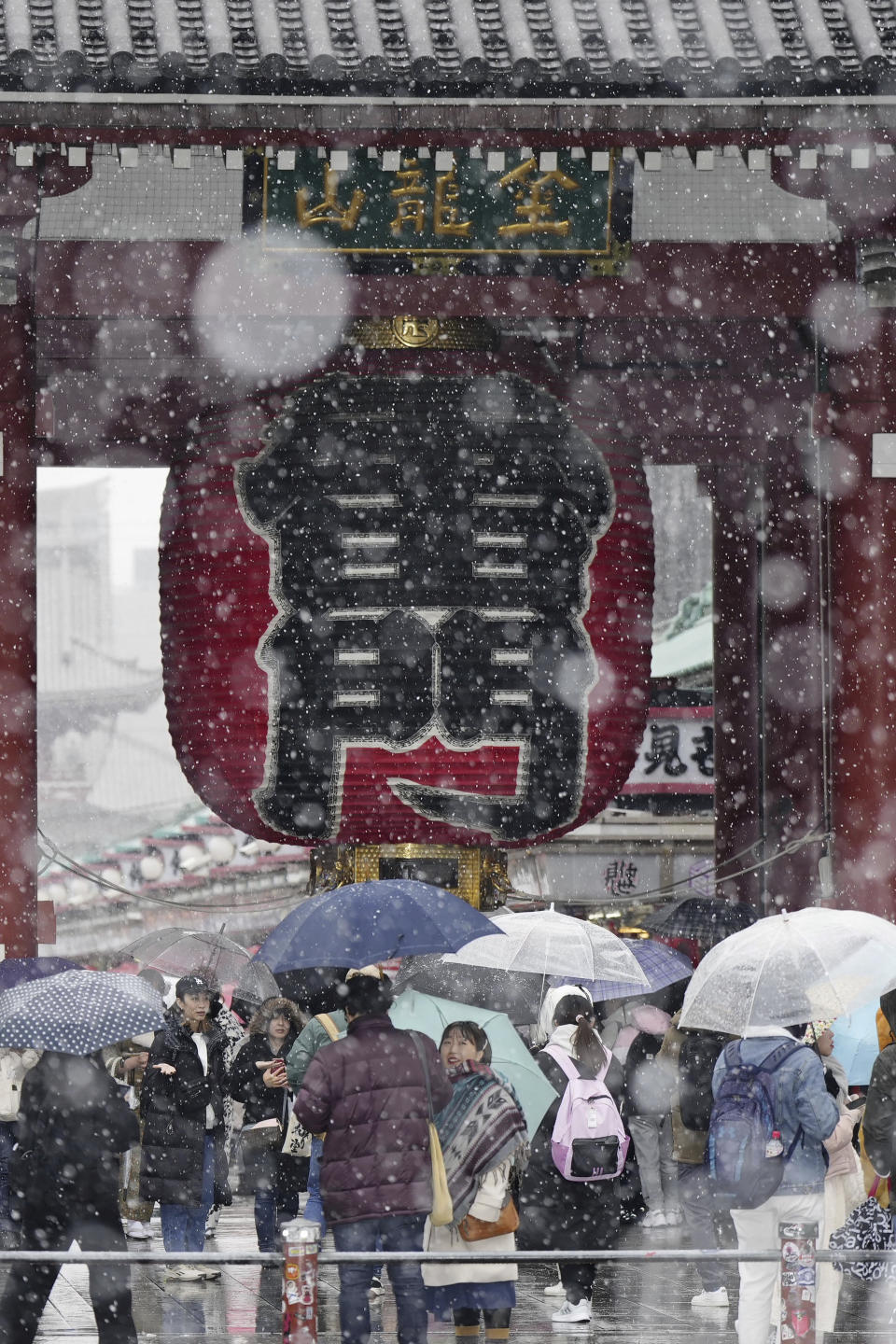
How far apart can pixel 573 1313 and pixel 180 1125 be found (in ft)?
6.93

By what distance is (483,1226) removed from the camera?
322 inches

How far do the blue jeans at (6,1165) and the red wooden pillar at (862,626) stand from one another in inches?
166

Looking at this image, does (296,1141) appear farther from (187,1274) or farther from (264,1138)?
(187,1274)

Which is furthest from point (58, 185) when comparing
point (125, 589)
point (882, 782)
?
point (125, 589)

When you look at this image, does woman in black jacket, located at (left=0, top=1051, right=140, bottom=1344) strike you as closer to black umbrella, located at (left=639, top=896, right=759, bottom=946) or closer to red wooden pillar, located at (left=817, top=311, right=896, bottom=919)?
red wooden pillar, located at (left=817, top=311, right=896, bottom=919)

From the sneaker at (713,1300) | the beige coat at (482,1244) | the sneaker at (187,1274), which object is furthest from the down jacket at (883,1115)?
the sneaker at (187,1274)

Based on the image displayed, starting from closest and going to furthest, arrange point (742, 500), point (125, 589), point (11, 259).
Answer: point (11, 259) → point (742, 500) → point (125, 589)

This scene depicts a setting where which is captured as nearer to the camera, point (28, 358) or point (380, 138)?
point (380, 138)

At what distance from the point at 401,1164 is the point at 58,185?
544 centimetres

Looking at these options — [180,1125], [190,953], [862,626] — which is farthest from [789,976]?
[190,953]

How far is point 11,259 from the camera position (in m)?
10.8

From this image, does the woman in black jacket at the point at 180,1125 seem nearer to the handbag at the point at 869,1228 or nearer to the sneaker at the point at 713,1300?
the sneaker at the point at 713,1300

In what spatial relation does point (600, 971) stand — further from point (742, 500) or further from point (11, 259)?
point (742, 500)

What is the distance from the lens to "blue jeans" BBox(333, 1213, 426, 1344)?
24.4 ft
